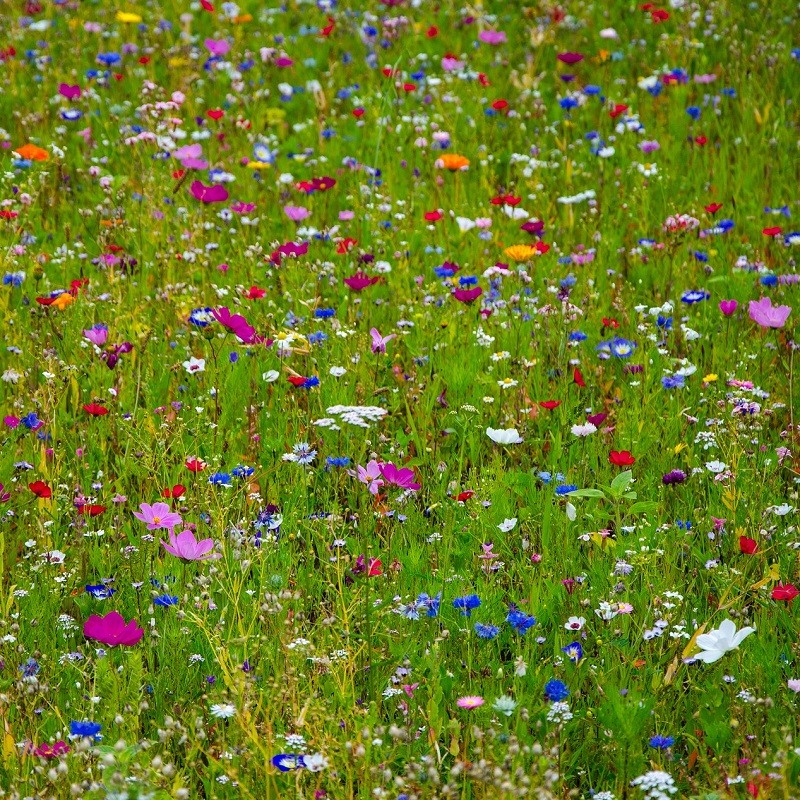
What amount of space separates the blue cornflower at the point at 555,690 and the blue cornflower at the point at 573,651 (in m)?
0.10

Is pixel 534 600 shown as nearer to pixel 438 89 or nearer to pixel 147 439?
pixel 147 439

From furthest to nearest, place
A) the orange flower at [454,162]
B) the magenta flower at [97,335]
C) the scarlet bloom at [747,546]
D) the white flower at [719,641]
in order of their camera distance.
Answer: the orange flower at [454,162] < the magenta flower at [97,335] < the scarlet bloom at [747,546] < the white flower at [719,641]

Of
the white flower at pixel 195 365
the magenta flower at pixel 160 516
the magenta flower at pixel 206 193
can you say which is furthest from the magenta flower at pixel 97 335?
the magenta flower at pixel 160 516

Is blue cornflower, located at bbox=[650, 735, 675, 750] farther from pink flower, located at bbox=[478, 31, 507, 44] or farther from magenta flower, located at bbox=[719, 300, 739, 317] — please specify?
pink flower, located at bbox=[478, 31, 507, 44]

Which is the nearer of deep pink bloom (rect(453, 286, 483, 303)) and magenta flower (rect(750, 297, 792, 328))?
magenta flower (rect(750, 297, 792, 328))

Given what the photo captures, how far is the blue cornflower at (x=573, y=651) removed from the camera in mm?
2193

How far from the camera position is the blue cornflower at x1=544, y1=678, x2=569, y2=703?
2.07m

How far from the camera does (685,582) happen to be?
2.60m

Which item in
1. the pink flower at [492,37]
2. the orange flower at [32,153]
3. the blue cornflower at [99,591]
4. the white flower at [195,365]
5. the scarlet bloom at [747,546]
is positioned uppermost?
the pink flower at [492,37]

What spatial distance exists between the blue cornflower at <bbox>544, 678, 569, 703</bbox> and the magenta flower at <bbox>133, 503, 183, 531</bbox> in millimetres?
895

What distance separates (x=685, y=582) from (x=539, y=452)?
66 centimetres

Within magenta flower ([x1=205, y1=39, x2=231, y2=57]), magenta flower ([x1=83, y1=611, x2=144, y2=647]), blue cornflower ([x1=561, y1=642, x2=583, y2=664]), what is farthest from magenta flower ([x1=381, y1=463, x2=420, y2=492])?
magenta flower ([x1=205, y1=39, x2=231, y2=57])

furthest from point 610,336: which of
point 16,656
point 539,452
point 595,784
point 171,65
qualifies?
point 171,65

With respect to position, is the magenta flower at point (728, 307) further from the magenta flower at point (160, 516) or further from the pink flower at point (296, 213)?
the magenta flower at point (160, 516)
